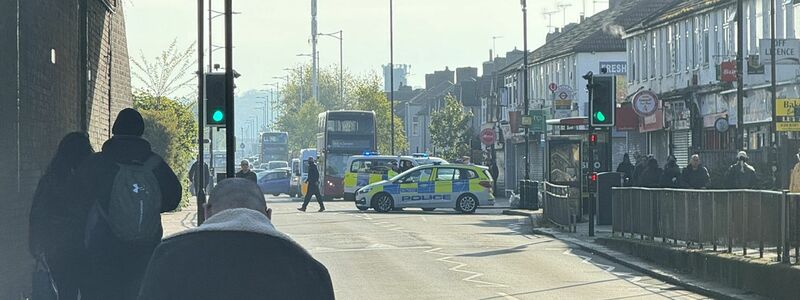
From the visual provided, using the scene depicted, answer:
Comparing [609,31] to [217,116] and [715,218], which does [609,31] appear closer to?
[217,116]

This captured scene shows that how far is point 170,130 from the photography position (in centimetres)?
4188

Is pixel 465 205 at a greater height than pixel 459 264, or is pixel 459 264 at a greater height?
pixel 465 205

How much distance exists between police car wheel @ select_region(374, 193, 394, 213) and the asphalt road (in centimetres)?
641

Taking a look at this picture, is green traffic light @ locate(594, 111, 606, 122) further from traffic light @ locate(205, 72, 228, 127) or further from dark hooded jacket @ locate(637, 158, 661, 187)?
traffic light @ locate(205, 72, 228, 127)

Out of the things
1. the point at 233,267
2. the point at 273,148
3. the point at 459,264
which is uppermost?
the point at 273,148

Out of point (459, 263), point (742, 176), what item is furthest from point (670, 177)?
point (459, 263)

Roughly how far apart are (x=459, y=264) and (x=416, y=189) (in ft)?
65.9

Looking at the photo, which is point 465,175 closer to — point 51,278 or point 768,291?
point 768,291

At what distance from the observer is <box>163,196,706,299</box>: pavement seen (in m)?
17.6

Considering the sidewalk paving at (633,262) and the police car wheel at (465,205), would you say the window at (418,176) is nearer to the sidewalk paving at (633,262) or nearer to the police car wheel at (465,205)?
the police car wheel at (465,205)

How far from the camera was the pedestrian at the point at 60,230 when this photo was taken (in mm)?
9383

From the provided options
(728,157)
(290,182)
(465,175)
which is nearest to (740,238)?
(728,157)

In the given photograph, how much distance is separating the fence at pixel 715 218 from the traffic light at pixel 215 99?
21.3 ft

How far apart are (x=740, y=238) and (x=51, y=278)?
1010 centimetres
